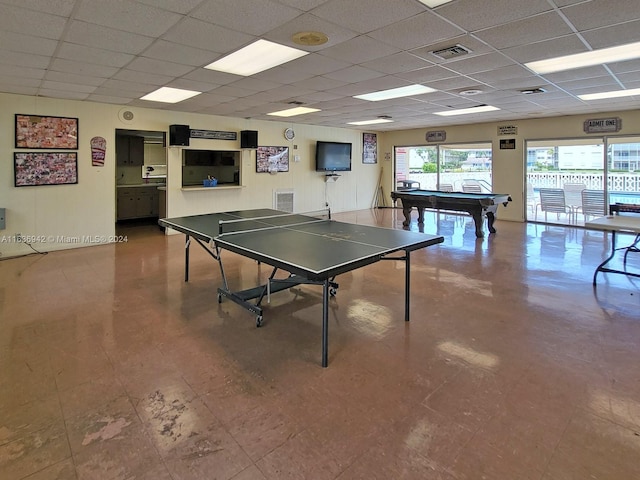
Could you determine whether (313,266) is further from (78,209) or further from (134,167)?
(134,167)

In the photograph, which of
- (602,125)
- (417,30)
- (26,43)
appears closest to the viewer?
(417,30)

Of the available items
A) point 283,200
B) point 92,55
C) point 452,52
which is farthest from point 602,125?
point 92,55

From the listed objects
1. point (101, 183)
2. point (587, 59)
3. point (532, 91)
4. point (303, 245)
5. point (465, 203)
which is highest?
point (532, 91)

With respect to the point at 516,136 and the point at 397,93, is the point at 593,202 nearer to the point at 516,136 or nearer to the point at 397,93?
the point at 516,136

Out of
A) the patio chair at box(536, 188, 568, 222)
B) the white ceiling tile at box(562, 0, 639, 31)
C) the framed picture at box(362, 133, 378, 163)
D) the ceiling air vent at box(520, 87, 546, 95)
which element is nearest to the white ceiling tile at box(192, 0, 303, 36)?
the white ceiling tile at box(562, 0, 639, 31)

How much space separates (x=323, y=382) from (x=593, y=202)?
8622mm

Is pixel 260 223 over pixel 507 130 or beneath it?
beneath

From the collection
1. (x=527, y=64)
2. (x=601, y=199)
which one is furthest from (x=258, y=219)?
(x=601, y=199)

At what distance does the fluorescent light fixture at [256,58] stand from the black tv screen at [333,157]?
561cm

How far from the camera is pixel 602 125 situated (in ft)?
27.0

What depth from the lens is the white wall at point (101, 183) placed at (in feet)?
19.8

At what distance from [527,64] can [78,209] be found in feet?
23.6

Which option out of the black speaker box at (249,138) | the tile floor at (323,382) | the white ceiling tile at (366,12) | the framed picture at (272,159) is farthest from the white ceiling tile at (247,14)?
the framed picture at (272,159)

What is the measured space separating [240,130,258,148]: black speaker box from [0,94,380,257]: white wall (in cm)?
23
